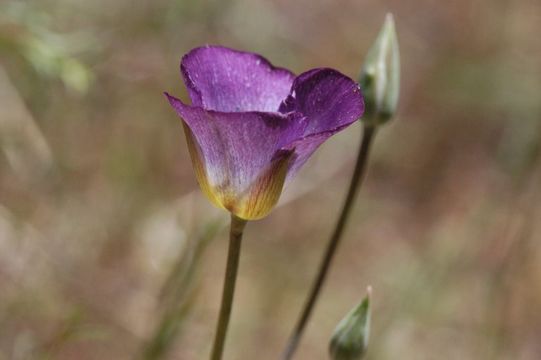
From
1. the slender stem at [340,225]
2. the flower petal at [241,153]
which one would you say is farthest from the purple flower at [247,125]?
the slender stem at [340,225]

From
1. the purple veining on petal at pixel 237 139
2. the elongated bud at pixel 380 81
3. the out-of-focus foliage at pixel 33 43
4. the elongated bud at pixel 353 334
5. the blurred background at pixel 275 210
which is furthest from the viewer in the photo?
the blurred background at pixel 275 210

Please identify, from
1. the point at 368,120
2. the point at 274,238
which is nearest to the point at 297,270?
the point at 274,238

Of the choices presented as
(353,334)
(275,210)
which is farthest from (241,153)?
(275,210)

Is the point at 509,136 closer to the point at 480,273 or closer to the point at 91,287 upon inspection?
the point at 480,273

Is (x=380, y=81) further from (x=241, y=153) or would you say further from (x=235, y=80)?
(x=241, y=153)

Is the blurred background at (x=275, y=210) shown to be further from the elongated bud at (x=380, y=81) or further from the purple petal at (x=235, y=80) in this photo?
the purple petal at (x=235, y=80)

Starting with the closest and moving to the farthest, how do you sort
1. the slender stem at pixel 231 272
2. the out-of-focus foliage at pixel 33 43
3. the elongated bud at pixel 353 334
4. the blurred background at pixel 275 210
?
the slender stem at pixel 231 272, the elongated bud at pixel 353 334, the out-of-focus foliage at pixel 33 43, the blurred background at pixel 275 210
